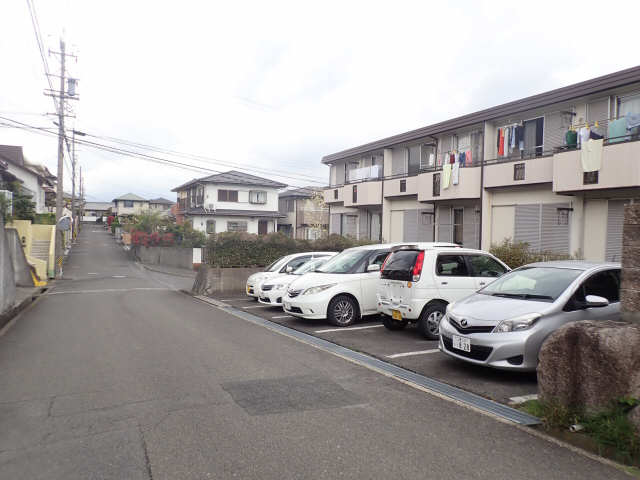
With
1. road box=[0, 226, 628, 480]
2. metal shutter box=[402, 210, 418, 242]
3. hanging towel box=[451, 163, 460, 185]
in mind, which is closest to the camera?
road box=[0, 226, 628, 480]

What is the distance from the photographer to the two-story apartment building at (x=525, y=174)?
14.9m

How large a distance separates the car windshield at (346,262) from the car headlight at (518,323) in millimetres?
5043

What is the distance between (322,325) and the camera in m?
11.1

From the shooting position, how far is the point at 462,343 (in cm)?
662

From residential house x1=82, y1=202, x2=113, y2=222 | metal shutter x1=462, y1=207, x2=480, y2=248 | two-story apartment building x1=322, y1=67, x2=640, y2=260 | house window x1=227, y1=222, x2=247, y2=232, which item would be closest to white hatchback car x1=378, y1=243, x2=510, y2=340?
two-story apartment building x1=322, y1=67, x2=640, y2=260

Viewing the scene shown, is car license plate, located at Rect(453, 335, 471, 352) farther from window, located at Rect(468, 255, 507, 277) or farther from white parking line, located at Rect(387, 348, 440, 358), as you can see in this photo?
window, located at Rect(468, 255, 507, 277)

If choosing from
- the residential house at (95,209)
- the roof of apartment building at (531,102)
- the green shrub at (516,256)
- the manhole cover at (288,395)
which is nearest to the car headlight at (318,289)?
the manhole cover at (288,395)

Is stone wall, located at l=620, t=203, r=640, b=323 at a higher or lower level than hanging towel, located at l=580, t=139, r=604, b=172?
lower

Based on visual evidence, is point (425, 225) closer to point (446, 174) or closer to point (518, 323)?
point (446, 174)

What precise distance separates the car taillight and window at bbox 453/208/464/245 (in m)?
14.2

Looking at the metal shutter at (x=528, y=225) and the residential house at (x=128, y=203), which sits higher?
the residential house at (x=128, y=203)

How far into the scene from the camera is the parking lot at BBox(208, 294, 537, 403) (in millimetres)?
6238

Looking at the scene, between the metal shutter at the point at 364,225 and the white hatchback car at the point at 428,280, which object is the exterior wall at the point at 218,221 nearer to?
the metal shutter at the point at 364,225

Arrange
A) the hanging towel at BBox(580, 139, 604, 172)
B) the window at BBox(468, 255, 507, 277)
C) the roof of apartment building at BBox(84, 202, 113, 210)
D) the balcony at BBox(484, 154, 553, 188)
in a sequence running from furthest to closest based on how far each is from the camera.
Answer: the roof of apartment building at BBox(84, 202, 113, 210)
the balcony at BBox(484, 154, 553, 188)
the hanging towel at BBox(580, 139, 604, 172)
the window at BBox(468, 255, 507, 277)
